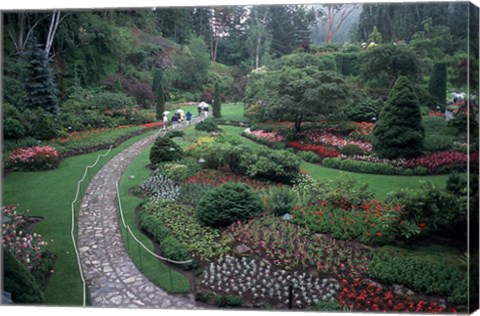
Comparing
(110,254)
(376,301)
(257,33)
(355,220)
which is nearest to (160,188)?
(110,254)

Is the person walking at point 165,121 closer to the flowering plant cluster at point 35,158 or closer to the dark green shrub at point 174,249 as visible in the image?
the flowering plant cluster at point 35,158

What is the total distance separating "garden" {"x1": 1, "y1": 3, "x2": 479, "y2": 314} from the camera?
23.3 feet

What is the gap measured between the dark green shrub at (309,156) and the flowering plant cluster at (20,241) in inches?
203

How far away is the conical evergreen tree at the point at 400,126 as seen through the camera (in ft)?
26.4

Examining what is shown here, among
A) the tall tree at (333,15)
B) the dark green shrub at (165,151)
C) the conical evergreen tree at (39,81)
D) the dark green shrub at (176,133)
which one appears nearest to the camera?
the tall tree at (333,15)

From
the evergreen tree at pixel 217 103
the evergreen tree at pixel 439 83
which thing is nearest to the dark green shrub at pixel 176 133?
the evergreen tree at pixel 217 103

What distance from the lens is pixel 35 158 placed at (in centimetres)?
873

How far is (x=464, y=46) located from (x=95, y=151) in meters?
7.25

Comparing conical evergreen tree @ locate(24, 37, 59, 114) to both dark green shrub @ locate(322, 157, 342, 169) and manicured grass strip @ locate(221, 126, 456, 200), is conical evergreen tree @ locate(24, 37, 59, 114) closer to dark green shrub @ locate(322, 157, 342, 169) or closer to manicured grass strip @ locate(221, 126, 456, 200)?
manicured grass strip @ locate(221, 126, 456, 200)

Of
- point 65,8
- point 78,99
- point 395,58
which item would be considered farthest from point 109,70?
point 395,58

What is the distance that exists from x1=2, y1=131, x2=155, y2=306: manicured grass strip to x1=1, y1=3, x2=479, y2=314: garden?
0.09 feet

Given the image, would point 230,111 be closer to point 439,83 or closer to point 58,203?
point 58,203

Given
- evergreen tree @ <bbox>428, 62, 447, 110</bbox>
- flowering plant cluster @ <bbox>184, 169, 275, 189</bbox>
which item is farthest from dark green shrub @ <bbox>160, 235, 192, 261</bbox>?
evergreen tree @ <bbox>428, 62, 447, 110</bbox>

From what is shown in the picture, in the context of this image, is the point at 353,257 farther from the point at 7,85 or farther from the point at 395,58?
the point at 7,85
